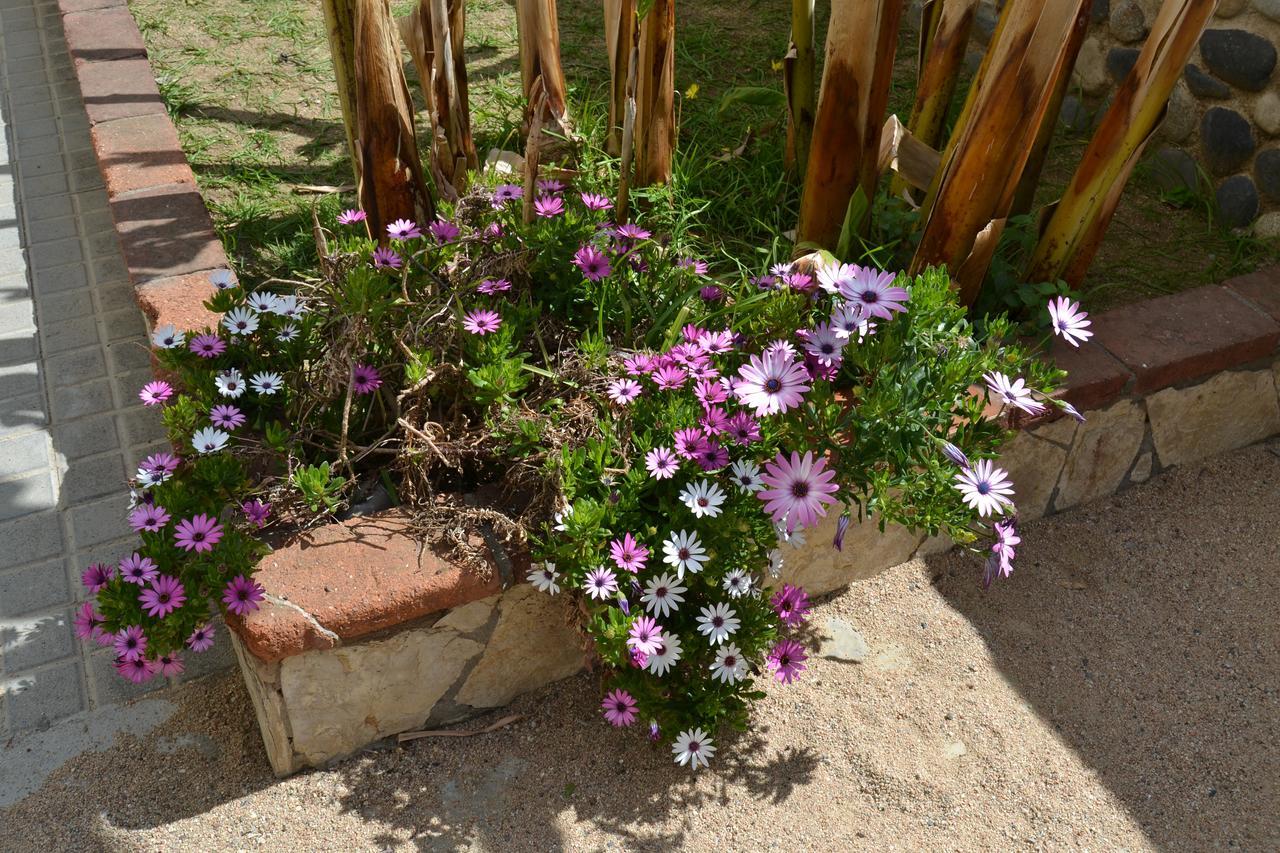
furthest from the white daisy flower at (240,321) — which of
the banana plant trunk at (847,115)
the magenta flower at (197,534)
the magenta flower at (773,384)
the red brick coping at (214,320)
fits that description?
the banana plant trunk at (847,115)

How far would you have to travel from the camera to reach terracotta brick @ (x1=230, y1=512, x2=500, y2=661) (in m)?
2.05

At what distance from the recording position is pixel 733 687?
217 centimetres

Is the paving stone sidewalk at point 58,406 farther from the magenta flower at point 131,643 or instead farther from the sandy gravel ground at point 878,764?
the magenta flower at point 131,643

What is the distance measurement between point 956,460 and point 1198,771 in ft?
2.96

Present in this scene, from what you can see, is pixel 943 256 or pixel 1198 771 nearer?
pixel 1198 771

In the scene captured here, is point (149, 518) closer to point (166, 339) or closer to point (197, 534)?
point (197, 534)

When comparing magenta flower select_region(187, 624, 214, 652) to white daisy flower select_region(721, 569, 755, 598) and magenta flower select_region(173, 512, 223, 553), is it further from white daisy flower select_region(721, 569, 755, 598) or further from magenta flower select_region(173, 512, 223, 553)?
white daisy flower select_region(721, 569, 755, 598)

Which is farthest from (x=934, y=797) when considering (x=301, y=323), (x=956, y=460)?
(x=301, y=323)

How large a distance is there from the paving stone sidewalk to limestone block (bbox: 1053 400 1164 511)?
6.81ft

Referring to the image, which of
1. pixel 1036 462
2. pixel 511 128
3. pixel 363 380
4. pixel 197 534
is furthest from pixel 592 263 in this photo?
pixel 511 128

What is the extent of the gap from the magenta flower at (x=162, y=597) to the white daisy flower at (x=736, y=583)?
0.98 meters

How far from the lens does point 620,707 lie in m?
2.16

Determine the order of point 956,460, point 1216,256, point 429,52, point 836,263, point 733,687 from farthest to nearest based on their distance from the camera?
point 1216,256 < point 429,52 < point 836,263 < point 733,687 < point 956,460

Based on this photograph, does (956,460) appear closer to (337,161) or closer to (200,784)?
(200,784)
